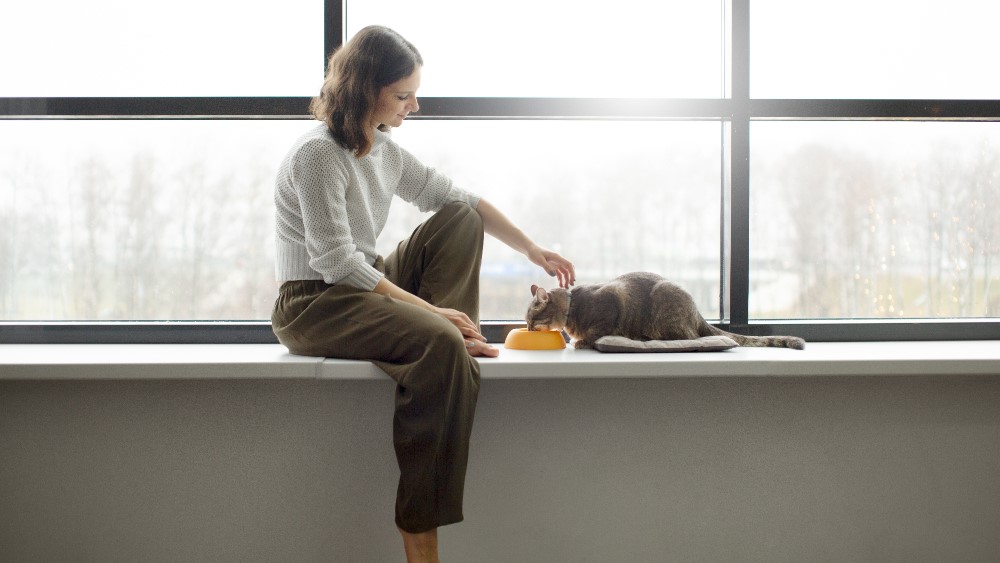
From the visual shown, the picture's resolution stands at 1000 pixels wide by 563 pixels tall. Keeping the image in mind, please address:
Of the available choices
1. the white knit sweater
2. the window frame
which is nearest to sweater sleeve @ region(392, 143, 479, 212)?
the white knit sweater

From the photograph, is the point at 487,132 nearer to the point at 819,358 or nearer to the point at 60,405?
the point at 819,358

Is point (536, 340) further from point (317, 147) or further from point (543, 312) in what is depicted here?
point (317, 147)

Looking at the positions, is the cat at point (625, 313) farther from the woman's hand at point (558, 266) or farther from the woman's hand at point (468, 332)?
the woman's hand at point (468, 332)

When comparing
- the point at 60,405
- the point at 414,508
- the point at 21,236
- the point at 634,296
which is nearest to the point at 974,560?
the point at 634,296

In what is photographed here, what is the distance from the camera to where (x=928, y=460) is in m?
1.75

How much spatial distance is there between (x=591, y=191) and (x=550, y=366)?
2.26 ft

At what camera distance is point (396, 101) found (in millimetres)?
1661

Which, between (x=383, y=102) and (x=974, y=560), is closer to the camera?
(x=383, y=102)

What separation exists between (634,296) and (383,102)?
0.76m

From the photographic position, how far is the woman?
4.73ft

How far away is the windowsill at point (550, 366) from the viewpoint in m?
1.52

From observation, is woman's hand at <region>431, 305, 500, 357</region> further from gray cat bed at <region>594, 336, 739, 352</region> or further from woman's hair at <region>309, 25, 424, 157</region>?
woman's hair at <region>309, 25, 424, 157</region>

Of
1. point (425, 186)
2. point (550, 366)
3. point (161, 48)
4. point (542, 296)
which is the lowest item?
point (550, 366)

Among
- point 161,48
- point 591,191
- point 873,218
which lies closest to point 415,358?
point 591,191
